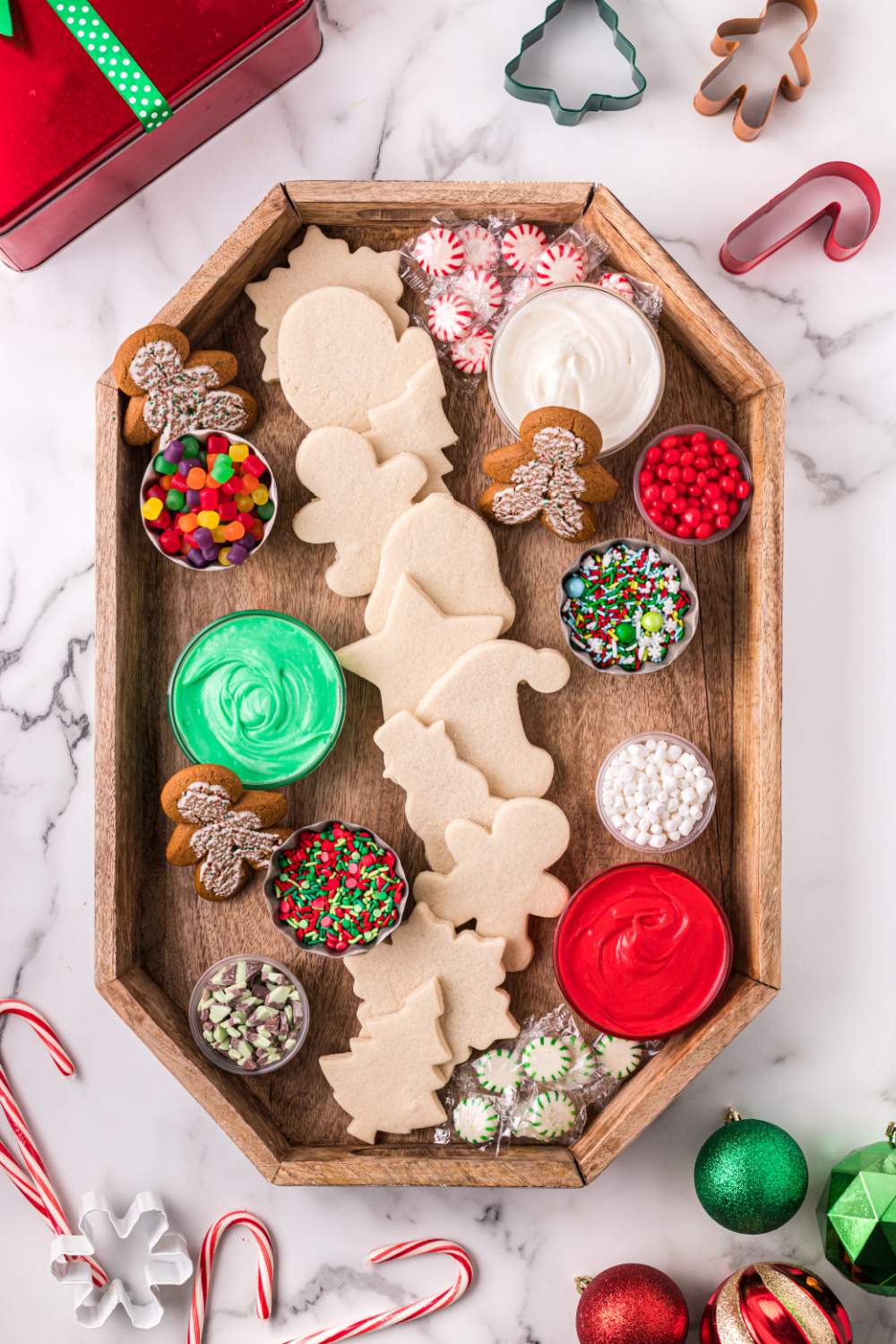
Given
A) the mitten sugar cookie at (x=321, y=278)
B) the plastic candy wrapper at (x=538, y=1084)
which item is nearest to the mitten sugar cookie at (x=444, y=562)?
the mitten sugar cookie at (x=321, y=278)

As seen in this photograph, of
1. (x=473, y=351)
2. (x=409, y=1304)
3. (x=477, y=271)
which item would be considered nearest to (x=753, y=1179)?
(x=409, y=1304)

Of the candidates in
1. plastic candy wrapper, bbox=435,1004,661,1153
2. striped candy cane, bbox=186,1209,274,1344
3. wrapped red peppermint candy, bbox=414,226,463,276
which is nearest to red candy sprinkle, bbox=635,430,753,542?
wrapped red peppermint candy, bbox=414,226,463,276

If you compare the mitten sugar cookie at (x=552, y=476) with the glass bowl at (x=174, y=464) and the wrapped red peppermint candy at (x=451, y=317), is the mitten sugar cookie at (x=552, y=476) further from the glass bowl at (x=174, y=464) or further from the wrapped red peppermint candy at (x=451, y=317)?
the glass bowl at (x=174, y=464)

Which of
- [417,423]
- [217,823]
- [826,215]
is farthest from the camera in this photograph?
[826,215]

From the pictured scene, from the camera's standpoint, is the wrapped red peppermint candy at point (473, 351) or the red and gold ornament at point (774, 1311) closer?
the red and gold ornament at point (774, 1311)

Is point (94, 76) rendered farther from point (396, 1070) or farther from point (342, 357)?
point (396, 1070)
